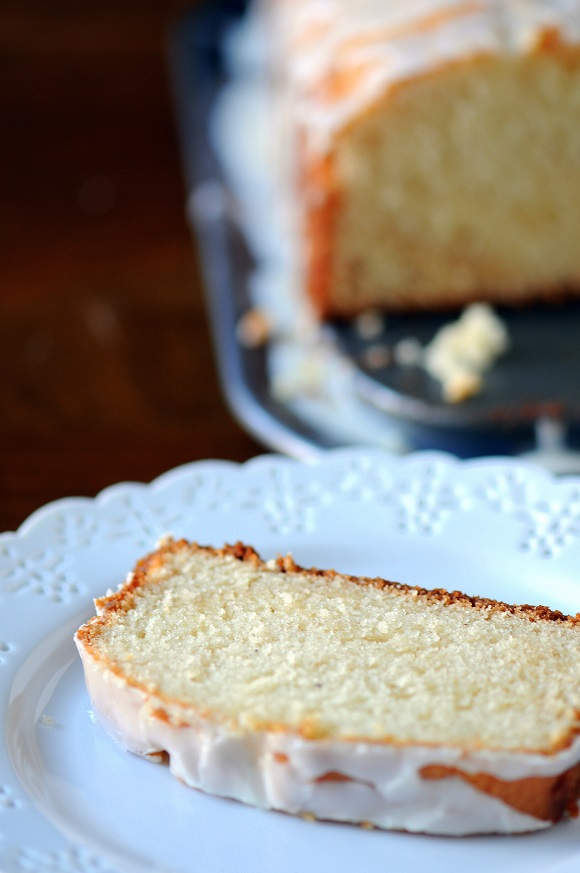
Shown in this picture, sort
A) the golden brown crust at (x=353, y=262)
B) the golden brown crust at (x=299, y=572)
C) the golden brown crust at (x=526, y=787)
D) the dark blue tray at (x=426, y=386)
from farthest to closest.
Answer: the golden brown crust at (x=353, y=262)
the dark blue tray at (x=426, y=386)
the golden brown crust at (x=299, y=572)
the golden brown crust at (x=526, y=787)

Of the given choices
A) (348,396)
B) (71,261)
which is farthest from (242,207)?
(348,396)

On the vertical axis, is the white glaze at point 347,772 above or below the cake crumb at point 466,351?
below

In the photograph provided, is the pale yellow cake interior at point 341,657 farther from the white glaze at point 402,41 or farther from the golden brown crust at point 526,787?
the white glaze at point 402,41

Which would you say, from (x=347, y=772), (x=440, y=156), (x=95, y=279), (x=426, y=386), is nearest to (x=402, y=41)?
(x=440, y=156)

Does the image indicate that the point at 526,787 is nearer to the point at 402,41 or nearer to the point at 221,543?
the point at 221,543

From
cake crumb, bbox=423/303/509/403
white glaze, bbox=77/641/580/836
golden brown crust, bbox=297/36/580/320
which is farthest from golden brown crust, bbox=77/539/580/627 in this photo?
golden brown crust, bbox=297/36/580/320

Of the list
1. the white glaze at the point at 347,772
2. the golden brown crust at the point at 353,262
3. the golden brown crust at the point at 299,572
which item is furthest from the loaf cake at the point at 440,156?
the white glaze at the point at 347,772
